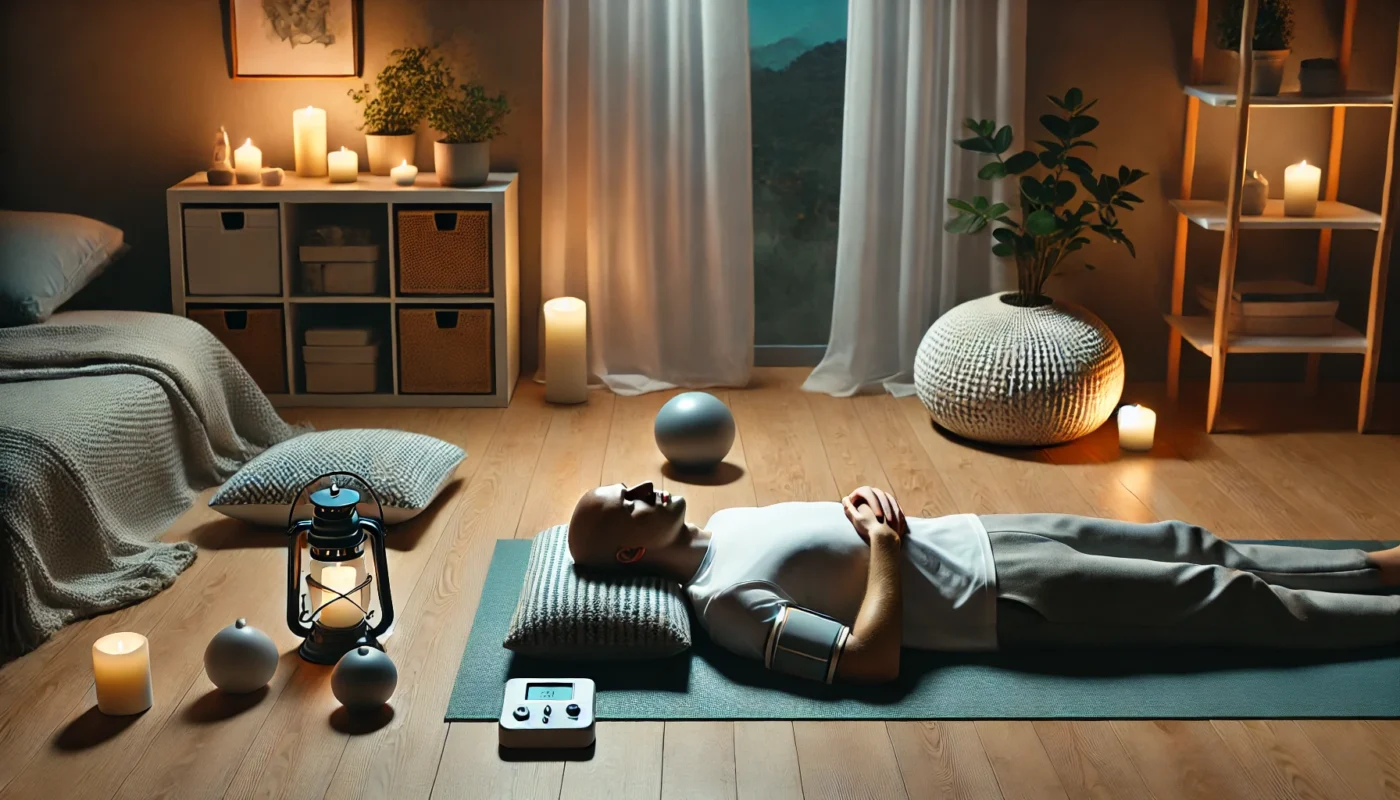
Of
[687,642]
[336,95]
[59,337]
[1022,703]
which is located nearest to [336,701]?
[687,642]

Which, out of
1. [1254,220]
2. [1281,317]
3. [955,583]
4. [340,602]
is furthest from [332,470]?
[1281,317]

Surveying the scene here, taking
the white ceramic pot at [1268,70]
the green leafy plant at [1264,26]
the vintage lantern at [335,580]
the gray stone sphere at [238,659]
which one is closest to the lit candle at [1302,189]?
the white ceramic pot at [1268,70]

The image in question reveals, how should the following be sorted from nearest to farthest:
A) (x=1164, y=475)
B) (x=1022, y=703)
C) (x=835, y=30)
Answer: (x=1022, y=703) < (x=1164, y=475) < (x=835, y=30)

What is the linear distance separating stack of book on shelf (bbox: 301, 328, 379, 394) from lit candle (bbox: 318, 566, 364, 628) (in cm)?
162

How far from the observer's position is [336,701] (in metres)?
2.29

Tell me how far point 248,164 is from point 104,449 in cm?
132

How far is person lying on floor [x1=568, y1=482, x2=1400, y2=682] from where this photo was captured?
2.33 meters

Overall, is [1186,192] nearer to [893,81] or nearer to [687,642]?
[893,81]

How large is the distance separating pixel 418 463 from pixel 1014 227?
6.16 ft

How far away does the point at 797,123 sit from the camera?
4.60m

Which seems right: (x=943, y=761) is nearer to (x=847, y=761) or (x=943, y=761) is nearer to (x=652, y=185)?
(x=847, y=761)

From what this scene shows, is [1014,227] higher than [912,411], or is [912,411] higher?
[1014,227]

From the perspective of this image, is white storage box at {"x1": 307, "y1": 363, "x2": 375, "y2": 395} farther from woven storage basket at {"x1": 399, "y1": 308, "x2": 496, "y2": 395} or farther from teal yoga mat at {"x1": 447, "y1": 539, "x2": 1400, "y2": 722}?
teal yoga mat at {"x1": 447, "y1": 539, "x2": 1400, "y2": 722}

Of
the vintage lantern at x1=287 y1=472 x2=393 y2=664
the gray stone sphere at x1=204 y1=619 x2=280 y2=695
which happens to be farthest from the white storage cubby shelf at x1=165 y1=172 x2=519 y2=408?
the gray stone sphere at x1=204 y1=619 x2=280 y2=695
